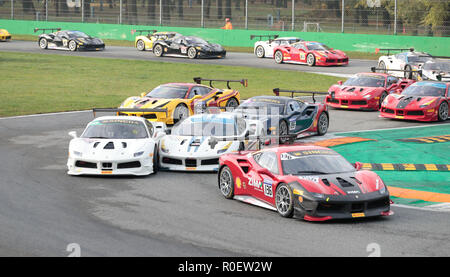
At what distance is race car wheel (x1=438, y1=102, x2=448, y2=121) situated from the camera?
24780 mm

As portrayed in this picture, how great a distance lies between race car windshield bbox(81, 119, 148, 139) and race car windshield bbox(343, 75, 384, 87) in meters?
12.9

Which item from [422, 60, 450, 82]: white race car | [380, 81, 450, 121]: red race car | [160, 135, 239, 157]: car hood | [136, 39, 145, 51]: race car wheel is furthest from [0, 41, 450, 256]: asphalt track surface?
[136, 39, 145, 51]: race car wheel

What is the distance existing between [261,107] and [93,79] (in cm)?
1728

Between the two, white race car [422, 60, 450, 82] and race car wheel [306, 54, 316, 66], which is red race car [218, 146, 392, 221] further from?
race car wheel [306, 54, 316, 66]

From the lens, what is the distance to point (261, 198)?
1310cm

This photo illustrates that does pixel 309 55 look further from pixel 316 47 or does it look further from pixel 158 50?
pixel 158 50

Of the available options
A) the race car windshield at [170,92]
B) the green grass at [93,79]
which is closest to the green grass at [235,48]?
the green grass at [93,79]

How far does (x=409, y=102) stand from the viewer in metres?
24.8

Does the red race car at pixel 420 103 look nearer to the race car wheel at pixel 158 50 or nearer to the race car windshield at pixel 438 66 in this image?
the race car windshield at pixel 438 66

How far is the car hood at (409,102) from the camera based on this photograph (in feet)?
80.8

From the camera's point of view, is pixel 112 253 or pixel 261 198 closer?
pixel 112 253

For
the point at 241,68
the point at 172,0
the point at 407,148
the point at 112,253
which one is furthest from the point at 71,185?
the point at 172,0
